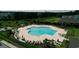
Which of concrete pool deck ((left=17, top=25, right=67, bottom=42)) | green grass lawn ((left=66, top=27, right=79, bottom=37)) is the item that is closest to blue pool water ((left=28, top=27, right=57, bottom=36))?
concrete pool deck ((left=17, top=25, right=67, bottom=42))

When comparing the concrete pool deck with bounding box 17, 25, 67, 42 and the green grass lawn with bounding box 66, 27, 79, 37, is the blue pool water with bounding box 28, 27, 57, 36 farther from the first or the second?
the green grass lawn with bounding box 66, 27, 79, 37

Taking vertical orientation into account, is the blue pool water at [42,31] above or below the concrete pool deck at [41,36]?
above

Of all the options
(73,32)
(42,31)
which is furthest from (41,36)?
(73,32)

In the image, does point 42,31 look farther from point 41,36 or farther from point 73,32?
point 73,32

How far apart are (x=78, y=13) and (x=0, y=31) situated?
0.72m

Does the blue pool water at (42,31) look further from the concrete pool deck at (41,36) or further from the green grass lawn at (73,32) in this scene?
the green grass lawn at (73,32)

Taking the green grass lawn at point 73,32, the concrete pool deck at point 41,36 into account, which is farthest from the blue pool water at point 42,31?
the green grass lawn at point 73,32

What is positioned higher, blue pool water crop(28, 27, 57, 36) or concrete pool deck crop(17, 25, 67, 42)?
blue pool water crop(28, 27, 57, 36)
